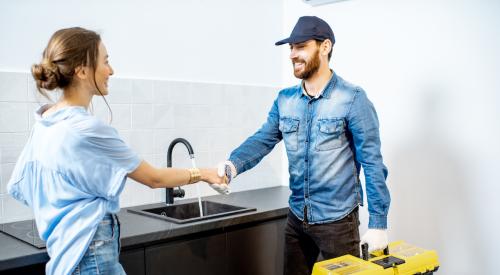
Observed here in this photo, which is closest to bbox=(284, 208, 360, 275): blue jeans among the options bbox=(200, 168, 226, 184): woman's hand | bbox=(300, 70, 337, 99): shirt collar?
bbox=(200, 168, 226, 184): woman's hand

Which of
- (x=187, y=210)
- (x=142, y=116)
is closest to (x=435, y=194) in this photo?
(x=187, y=210)

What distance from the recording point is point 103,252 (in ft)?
4.83

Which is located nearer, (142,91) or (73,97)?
(73,97)

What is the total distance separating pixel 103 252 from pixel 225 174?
76cm

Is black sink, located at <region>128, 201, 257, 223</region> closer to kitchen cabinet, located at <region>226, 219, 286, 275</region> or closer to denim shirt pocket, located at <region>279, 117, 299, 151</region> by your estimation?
kitchen cabinet, located at <region>226, 219, 286, 275</region>

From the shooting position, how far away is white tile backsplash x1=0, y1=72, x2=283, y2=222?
2109 mm

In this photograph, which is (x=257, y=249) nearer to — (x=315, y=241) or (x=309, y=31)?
(x=315, y=241)

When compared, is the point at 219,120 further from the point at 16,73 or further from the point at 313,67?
the point at 16,73

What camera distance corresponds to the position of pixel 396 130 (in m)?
2.72

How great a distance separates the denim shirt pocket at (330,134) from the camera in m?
2.02

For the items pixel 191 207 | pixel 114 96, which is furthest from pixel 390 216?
pixel 114 96

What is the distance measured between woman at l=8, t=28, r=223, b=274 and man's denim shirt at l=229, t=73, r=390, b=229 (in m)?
0.84

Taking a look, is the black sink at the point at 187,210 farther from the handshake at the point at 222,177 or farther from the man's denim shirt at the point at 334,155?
the man's denim shirt at the point at 334,155

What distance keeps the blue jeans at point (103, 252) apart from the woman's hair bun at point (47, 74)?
0.43 metres
